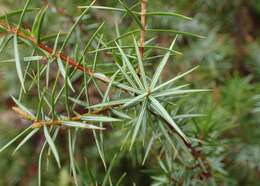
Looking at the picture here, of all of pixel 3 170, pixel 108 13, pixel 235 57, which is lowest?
pixel 3 170

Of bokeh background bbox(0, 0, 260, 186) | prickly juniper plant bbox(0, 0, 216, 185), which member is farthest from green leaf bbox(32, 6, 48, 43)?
bokeh background bbox(0, 0, 260, 186)

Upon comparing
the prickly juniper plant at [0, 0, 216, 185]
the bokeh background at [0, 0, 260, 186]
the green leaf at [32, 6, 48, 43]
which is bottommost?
the bokeh background at [0, 0, 260, 186]

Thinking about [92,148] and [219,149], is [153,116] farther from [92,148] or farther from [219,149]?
[92,148]

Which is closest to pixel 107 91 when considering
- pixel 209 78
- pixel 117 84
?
pixel 117 84

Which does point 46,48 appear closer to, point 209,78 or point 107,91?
point 107,91

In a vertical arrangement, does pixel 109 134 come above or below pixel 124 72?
below

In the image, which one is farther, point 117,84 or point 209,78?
point 209,78

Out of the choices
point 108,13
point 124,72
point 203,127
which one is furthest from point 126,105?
point 108,13

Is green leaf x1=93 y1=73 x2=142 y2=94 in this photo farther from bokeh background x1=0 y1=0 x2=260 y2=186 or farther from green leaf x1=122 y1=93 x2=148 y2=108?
bokeh background x1=0 y1=0 x2=260 y2=186
